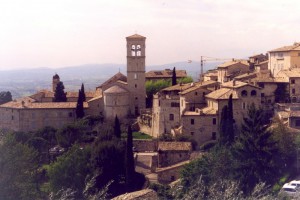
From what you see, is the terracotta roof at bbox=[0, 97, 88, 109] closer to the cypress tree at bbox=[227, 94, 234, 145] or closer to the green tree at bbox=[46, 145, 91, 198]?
the cypress tree at bbox=[227, 94, 234, 145]

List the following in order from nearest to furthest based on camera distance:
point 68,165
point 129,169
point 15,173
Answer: point 15,173, point 68,165, point 129,169

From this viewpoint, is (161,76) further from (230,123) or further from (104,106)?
(230,123)

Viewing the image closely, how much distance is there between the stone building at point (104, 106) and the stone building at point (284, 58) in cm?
1186

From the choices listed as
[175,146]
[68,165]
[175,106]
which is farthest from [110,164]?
[175,106]

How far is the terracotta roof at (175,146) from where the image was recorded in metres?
32.7

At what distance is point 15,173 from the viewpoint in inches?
930

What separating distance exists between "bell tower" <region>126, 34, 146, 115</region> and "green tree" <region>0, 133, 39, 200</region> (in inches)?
768

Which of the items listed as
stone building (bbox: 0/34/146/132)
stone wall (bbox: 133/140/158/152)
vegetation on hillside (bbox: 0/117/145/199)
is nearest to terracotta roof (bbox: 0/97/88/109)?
stone building (bbox: 0/34/146/132)

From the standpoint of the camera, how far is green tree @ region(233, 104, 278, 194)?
88.7ft

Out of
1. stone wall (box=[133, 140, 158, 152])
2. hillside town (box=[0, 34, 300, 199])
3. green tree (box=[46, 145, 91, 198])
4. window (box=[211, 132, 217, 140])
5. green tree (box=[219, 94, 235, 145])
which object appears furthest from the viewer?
window (box=[211, 132, 217, 140])

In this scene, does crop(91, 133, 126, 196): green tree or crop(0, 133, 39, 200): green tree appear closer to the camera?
crop(0, 133, 39, 200): green tree

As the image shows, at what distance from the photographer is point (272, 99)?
38719 mm

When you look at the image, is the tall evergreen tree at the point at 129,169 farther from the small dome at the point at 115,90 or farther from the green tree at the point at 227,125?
the small dome at the point at 115,90

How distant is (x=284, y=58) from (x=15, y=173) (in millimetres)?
29356
